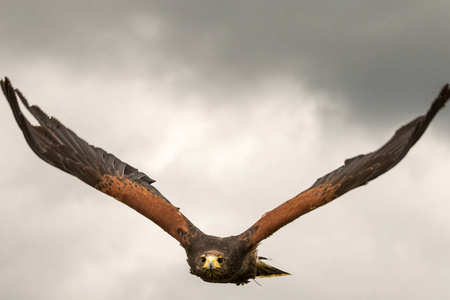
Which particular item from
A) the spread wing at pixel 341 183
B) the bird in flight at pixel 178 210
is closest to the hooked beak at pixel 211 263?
the bird in flight at pixel 178 210

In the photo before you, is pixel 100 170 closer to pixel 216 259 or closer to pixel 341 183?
pixel 216 259

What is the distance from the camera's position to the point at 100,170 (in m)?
15.7

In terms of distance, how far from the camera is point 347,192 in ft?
45.9

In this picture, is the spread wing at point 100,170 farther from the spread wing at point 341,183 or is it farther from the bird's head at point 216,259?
the spread wing at point 341,183

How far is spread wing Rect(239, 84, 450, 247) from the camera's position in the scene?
13797 mm

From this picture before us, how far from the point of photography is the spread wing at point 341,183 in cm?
1380

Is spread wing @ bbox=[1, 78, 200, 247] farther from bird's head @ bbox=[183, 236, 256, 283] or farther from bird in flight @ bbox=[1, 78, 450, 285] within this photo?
bird's head @ bbox=[183, 236, 256, 283]

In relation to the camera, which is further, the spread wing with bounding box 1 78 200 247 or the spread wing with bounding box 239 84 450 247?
the spread wing with bounding box 1 78 200 247

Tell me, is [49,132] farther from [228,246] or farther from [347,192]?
[347,192]

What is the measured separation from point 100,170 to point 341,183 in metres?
5.62

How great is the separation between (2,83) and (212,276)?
5787 mm

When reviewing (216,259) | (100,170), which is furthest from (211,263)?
(100,170)

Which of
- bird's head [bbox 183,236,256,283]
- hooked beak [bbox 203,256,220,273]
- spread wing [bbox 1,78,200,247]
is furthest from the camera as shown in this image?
spread wing [bbox 1,78,200,247]

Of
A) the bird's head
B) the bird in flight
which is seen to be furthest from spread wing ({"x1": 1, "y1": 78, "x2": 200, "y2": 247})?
the bird's head
